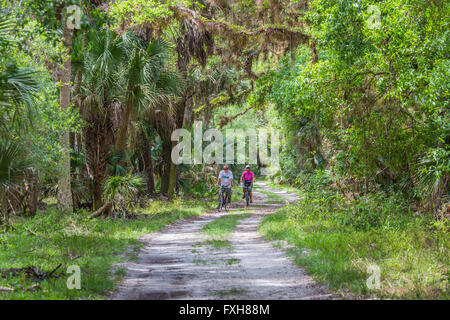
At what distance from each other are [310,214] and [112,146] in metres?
8.08

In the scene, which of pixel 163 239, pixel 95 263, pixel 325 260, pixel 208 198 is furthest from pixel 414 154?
pixel 208 198

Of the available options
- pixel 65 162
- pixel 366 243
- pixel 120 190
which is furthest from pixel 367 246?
pixel 65 162

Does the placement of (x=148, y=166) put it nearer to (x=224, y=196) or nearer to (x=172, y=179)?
(x=172, y=179)

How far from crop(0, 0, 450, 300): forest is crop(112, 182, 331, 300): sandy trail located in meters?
0.23

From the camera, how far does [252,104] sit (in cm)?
2367

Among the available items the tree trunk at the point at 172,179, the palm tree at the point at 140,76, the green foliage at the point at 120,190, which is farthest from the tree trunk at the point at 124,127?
the tree trunk at the point at 172,179

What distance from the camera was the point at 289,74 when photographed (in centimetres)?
2116

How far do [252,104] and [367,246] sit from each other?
15.0m

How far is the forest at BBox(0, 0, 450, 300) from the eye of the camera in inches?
312

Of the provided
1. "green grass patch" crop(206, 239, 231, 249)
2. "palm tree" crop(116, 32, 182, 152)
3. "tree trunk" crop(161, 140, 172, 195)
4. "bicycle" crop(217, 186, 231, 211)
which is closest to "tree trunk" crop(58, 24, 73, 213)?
"palm tree" crop(116, 32, 182, 152)

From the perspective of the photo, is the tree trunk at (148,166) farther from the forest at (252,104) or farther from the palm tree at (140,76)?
the palm tree at (140,76)

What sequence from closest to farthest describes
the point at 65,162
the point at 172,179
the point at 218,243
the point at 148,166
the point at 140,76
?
the point at 218,243 → the point at 65,162 → the point at 140,76 → the point at 172,179 → the point at 148,166

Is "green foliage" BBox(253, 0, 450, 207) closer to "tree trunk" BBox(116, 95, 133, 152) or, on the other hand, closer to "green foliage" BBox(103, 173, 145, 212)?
"green foliage" BBox(103, 173, 145, 212)

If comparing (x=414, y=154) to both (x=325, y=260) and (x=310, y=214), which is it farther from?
(x=325, y=260)
